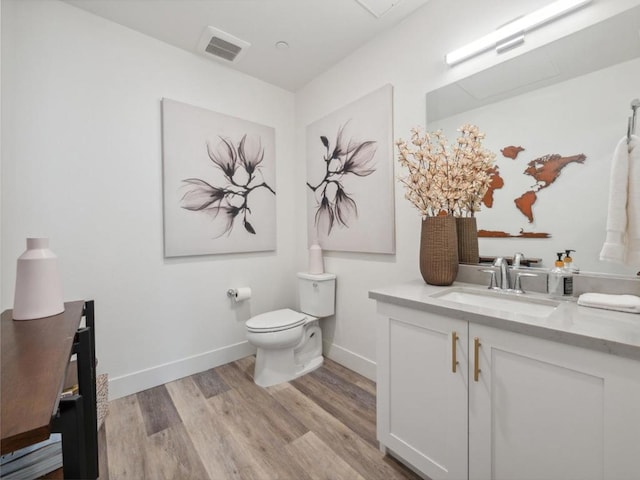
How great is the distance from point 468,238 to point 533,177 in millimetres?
420

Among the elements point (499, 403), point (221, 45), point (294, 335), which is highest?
point (221, 45)

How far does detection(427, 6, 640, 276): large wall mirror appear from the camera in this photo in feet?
3.84

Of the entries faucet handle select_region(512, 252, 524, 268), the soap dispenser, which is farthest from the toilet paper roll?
the soap dispenser

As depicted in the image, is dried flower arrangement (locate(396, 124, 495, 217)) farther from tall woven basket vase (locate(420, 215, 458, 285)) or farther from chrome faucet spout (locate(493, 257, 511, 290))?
chrome faucet spout (locate(493, 257, 511, 290))

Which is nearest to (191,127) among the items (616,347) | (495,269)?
(495,269)

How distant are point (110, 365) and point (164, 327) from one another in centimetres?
36

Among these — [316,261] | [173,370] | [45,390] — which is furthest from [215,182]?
[45,390]

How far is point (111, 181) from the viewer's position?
1803mm

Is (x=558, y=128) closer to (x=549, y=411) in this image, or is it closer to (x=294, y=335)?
(x=549, y=411)

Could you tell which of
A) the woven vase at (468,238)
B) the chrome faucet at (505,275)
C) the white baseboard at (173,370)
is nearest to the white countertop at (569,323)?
the chrome faucet at (505,275)

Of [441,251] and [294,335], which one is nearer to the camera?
[441,251]

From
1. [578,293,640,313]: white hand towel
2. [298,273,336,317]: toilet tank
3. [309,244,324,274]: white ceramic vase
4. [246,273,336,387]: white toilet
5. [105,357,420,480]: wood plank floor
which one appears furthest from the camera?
[309,244,324,274]: white ceramic vase

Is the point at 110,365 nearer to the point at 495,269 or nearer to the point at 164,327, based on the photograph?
the point at 164,327

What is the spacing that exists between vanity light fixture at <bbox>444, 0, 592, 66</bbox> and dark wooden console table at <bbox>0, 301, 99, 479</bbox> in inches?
81.9
